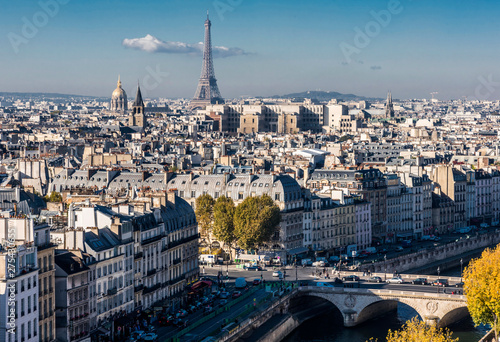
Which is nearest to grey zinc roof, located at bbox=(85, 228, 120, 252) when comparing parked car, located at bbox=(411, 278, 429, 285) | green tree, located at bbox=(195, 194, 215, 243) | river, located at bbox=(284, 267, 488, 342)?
river, located at bbox=(284, 267, 488, 342)

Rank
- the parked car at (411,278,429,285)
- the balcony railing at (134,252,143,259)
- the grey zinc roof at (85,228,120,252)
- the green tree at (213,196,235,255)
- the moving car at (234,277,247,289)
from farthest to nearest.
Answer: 1. the green tree at (213,196,235,255)
2. the parked car at (411,278,429,285)
3. the moving car at (234,277,247,289)
4. the balcony railing at (134,252,143,259)
5. the grey zinc roof at (85,228,120,252)

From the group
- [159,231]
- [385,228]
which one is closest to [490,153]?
[385,228]

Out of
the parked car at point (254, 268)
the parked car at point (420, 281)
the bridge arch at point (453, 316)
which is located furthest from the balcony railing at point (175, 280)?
the bridge arch at point (453, 316)

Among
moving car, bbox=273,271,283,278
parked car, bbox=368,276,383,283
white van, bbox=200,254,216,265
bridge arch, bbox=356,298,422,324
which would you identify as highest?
white van, bbox=200,254,216,265

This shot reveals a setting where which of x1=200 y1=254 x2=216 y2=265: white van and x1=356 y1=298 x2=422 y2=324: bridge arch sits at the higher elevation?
x1=200 y1=254 x2=216 y2=265: white van

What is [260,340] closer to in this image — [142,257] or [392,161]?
[142,257]

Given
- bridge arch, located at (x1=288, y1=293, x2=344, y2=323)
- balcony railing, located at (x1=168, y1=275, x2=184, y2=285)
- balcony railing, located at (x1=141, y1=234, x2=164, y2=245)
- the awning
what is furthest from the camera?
the awning

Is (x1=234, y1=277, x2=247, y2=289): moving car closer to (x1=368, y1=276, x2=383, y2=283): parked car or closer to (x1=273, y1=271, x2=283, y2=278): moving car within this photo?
(x1=273, y1=271, x2=283, y2=278): moving car
